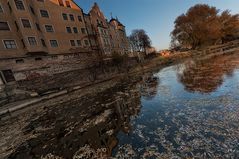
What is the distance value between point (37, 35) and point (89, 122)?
25.1 metres

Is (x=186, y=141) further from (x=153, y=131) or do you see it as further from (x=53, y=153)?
(x=53, y=153)

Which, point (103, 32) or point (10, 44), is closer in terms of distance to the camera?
point (10, 44)

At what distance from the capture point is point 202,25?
172 ft

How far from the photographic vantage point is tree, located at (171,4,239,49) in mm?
52875

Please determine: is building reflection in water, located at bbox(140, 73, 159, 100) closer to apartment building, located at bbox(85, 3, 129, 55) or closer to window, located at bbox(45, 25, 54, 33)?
window, located at bbox(45, 25, 54, 33)

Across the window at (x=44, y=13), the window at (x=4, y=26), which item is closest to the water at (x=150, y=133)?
the window at (x=4, y=26)

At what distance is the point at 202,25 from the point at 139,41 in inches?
1161

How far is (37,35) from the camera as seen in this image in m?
27.0

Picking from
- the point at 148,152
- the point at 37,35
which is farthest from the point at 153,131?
the point at 37,35

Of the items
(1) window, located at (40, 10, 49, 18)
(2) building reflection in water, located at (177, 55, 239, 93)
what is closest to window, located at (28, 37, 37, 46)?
→ (1) window, located at (40, 10, 49, 18)

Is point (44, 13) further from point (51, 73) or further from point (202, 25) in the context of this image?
point (202, 25)

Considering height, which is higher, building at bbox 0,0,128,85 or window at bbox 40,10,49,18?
window at bbox 40,10,49,18

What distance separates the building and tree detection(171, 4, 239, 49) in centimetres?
3657

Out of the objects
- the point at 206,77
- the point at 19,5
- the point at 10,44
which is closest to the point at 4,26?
the point at 10,44
